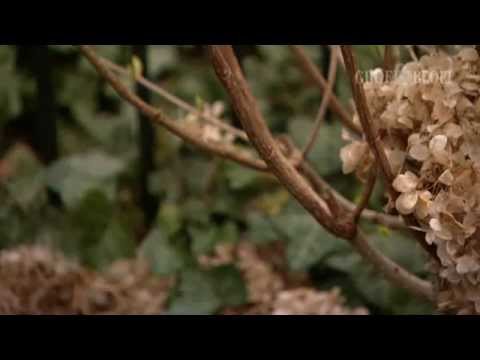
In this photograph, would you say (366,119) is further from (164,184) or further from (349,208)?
(164,184)

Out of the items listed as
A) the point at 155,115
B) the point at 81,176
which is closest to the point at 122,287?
the point at 81,176

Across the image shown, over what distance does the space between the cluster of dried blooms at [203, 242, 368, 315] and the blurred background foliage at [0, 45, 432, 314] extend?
31 mm

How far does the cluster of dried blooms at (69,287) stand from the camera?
150cm

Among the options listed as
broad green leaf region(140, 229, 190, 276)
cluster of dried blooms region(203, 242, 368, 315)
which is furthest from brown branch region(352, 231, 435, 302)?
broad green leaf region(140, 229, 190, 276)

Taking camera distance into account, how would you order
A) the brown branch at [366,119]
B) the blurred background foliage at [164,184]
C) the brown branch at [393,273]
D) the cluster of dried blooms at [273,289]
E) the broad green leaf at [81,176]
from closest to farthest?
the brown branch at [366,119] < the brown branch at [393,273] < the cluster of dried blooms at [273,289] < the blurred background foliage at [164,184] < the broad green leaf at [81,176]

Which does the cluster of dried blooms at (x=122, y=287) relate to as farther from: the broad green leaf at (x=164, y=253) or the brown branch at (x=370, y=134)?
the brown branch at (x=370, y=134)

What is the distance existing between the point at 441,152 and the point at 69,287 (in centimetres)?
93

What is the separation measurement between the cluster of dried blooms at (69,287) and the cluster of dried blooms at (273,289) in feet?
0.42

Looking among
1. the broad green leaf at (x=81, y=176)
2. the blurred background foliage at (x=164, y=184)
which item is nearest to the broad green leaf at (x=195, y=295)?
the blurred background foliage at (x=164, y=184)

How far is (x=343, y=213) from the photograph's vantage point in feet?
3.11

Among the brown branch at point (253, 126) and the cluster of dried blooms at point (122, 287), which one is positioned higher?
the brown branch at point (253, 126)

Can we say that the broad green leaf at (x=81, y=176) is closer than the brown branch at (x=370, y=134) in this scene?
No
